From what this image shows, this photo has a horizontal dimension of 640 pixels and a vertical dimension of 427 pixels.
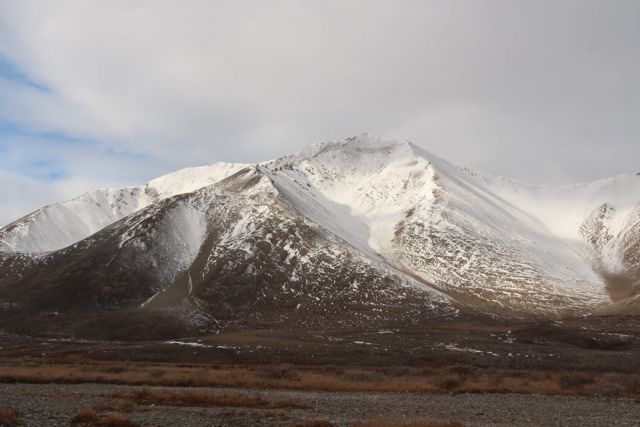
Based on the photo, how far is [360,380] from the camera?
4559 cm

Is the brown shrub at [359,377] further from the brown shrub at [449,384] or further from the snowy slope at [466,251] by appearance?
the snowy slope at [466,251]

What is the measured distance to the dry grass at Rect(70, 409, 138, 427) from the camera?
914 inches

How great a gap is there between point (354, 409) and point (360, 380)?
48.5ft

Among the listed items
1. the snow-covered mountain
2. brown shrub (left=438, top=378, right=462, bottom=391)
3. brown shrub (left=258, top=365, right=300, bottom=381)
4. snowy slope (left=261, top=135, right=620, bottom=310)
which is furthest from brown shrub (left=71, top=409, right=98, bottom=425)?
snowy slope (left=261, top=135, right=620, bottom=310)

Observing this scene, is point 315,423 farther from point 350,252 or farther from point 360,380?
point 350,252

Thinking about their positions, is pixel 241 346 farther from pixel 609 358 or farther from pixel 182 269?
pixel 182 269

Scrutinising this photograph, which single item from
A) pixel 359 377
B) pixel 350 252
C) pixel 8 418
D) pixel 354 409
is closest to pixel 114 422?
pixel 8 418

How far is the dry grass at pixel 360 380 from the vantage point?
4050 cm

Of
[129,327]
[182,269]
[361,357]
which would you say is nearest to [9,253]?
[182,269]

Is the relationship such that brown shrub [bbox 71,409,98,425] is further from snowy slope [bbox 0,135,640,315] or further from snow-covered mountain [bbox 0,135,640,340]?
snowy slope [bbox 0,135,640,315]

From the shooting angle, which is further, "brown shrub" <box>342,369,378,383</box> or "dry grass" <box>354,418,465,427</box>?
"brown shrub" <box>342,369,378,383</box>

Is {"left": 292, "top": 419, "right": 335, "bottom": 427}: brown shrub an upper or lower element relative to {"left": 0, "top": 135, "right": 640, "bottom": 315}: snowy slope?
lower

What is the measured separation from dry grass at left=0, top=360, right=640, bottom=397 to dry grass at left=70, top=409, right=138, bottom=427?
709 inches

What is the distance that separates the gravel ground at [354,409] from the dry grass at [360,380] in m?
2.60
